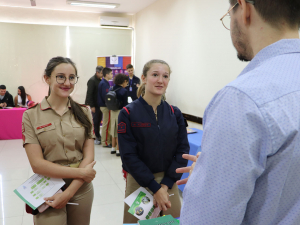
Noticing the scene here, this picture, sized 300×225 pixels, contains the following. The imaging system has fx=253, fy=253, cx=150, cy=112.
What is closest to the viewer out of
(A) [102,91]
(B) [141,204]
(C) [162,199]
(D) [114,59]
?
(B) [141,204]

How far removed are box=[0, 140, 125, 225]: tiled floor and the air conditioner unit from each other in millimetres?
4583

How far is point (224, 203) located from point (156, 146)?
1137 mm

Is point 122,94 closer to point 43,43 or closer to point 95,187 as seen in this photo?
point 95,187

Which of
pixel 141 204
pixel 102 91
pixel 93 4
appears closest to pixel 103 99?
pixel 102 91

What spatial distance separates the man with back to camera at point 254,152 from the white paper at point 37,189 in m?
1.12

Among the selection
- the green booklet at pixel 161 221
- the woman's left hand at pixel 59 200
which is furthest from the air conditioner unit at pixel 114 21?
the green booklet at pixel 161 221

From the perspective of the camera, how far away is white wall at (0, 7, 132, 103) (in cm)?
775

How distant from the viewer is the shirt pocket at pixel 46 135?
1.54m

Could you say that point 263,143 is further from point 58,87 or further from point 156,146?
point 58,87

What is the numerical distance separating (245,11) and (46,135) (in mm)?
1315

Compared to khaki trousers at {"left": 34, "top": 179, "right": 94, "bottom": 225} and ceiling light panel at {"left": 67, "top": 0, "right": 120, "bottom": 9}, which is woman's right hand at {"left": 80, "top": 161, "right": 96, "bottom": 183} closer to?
khaki trousers at {"left": 34, "top": 179, "right": 94, "bottom": 225}

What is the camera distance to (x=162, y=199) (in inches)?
60.7

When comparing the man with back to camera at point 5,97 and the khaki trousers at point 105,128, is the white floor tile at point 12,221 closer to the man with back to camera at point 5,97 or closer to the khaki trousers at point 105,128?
the khaki trousers at point 105,128

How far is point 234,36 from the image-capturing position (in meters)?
0.70
